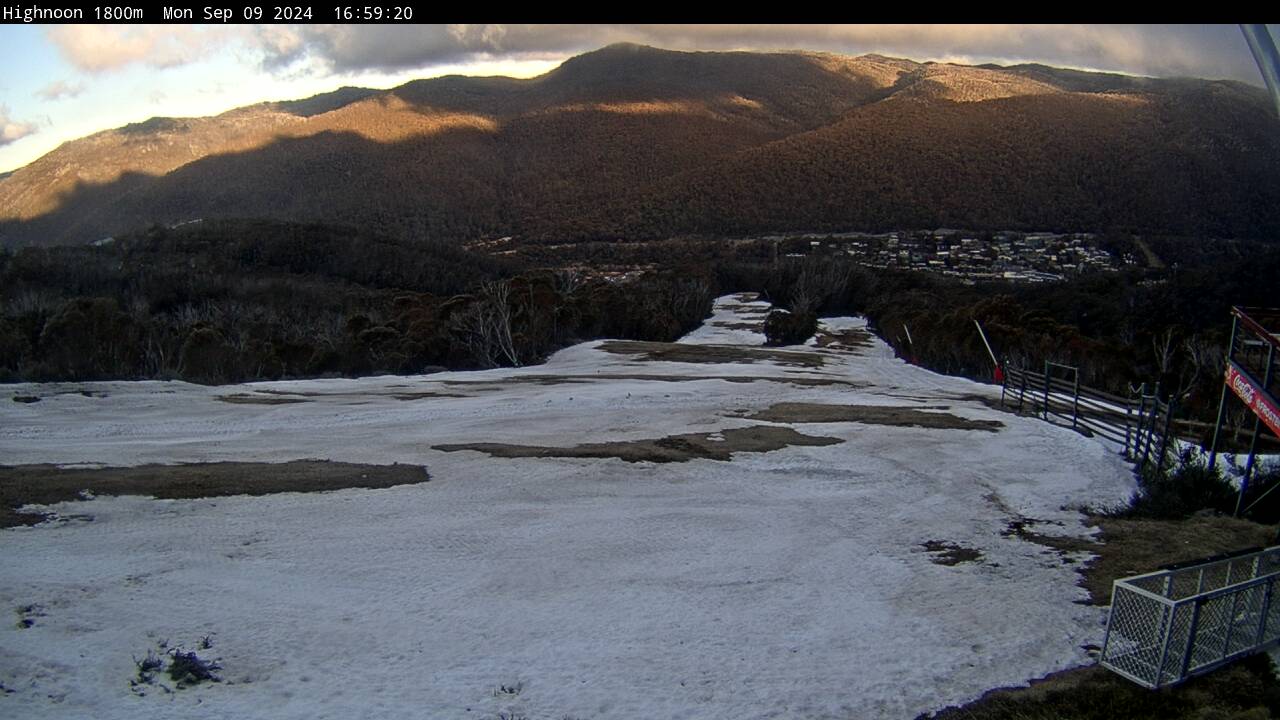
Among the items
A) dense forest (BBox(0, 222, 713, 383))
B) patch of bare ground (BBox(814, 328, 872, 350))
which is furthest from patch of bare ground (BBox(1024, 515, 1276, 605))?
patch of bare ground (BBox(814, 328, 872, 350))

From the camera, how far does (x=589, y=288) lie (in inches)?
2344

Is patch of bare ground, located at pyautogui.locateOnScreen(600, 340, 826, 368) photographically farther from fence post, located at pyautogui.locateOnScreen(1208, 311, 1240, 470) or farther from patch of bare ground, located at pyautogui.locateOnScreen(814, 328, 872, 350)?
fence post, located at pyautogui.locateOnScreen(1208, 311, 1240, 470)

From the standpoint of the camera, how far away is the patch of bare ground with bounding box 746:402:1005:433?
768 inches

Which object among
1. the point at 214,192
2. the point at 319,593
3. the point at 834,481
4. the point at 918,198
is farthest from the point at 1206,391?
the point at 214,192

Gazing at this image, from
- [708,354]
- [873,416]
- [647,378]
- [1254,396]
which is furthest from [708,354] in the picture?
[1254,396]

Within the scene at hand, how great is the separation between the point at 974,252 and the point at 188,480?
83079 mm

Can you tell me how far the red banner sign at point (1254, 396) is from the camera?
9969 millimetres

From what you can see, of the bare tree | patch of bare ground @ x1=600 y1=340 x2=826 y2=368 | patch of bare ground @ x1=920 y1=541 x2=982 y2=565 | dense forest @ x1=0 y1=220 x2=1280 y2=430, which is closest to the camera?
patch of bare ground @ x1=920 y1=541 x2=982 y2=565

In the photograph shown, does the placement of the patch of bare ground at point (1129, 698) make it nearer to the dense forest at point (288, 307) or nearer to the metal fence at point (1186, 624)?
the metal fence at point (1186, 624)

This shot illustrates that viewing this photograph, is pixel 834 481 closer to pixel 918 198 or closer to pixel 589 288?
pixel 589 288

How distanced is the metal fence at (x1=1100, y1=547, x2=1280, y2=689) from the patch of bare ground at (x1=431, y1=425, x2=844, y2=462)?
8.13 meters

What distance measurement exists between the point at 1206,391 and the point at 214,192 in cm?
10657

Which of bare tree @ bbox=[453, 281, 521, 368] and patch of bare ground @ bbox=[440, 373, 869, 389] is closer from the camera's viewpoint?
patch of bare ground @ bbox=[440, 373, 869, 389]

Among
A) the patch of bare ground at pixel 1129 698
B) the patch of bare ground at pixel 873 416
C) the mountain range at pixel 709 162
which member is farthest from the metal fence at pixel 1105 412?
the mountain range at pixel 709 162
